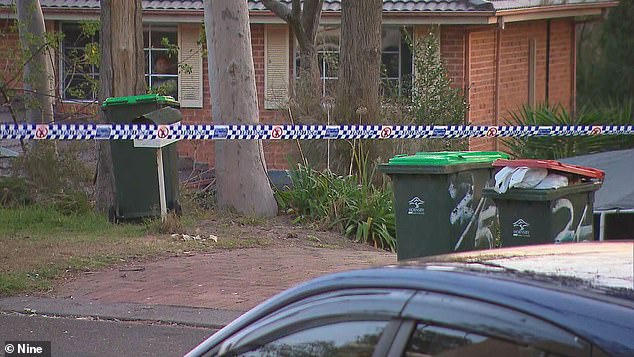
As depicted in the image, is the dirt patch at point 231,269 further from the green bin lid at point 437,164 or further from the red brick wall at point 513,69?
the red brick wall at point 513,69

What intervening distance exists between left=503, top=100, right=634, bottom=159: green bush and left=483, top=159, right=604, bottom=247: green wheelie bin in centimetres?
787

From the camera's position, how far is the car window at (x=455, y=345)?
264 cm

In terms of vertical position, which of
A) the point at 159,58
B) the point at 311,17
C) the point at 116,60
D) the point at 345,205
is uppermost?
the point at 311,17

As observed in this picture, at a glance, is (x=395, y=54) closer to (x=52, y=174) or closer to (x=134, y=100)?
(x=52, y=174)

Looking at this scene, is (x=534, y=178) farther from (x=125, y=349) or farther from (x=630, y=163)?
(x=630, y=163)

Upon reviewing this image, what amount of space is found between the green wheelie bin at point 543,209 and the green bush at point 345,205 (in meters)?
4.50

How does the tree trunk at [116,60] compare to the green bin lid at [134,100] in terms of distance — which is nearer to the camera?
the green bin lid at [134,100]

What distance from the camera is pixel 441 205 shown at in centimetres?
854

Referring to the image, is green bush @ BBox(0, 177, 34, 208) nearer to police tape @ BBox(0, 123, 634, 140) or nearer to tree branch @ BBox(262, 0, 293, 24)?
police tape @ BBox(0, 123, 634, 140)

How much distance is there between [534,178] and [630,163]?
423 cm

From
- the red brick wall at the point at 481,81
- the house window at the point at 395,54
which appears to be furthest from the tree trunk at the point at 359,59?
Result: the red brick wall at the point at 481,81

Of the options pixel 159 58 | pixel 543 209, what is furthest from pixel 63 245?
pixel 159 58

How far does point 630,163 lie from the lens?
1166 centimetres

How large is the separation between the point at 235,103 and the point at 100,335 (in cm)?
583
